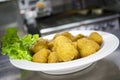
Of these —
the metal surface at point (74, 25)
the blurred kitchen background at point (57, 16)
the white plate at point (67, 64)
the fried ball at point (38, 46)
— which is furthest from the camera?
the metal surface at point (74, 25)

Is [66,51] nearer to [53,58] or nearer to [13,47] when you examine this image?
[53,58]

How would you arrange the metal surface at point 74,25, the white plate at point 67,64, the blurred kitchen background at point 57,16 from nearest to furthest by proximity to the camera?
the white plate at point 67,64 → the blurred kitchen background at point 57,16 → the metal surface at point 74,25

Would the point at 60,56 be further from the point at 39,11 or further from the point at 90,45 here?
the point at 39,11

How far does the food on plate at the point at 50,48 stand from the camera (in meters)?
0.52

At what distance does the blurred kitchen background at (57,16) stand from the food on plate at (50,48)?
88 cm

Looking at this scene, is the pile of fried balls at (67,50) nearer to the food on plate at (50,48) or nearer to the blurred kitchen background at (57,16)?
the food on plate at (50,48)

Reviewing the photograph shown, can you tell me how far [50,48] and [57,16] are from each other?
55.8 inches

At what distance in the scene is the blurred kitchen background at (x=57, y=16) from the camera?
1.53 metres

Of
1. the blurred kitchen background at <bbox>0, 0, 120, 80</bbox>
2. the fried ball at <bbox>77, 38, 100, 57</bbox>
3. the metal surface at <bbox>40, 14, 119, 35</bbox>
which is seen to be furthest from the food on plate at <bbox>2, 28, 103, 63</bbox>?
the metal surface at <bbox>40, 14, 119, 35</bbox>

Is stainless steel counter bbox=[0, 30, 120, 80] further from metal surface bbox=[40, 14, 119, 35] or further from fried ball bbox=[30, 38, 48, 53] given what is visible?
metal surface bbox=[40, 14, 119, 35]

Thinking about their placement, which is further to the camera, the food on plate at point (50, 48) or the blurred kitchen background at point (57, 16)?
the blurred kitchen background at point (57, 16)

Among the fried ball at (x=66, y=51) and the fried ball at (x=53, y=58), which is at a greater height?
the fried ball at (x=66, y=51)

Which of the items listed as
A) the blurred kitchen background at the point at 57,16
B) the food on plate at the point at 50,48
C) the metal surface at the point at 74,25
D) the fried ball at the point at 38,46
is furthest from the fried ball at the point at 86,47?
the metal surface at the point at 74,25

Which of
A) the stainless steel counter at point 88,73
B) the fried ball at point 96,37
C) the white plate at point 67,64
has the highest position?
the fried ball at point 96,37
